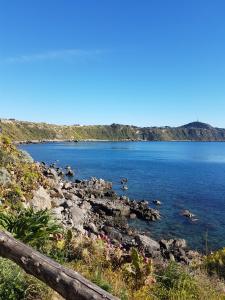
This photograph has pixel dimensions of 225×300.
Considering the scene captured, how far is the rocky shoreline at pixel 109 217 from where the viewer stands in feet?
78.3

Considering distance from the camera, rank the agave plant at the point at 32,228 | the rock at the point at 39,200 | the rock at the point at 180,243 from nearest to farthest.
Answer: the agave plant at the point at 32,228 → the rock at the point at 39,200 → the rock at the point at 180,243

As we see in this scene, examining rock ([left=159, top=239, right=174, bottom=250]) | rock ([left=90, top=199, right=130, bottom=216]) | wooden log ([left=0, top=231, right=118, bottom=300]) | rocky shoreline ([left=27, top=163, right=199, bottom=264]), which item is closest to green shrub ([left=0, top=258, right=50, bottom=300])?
wooden log ([left=0, top=231, right=118, bottom=300])

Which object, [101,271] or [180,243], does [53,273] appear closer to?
[101,271]

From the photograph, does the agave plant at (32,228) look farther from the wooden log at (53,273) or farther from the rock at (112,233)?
→ the rock at (112,233)

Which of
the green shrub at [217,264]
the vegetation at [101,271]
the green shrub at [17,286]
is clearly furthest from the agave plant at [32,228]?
the green shrub at [217,264]

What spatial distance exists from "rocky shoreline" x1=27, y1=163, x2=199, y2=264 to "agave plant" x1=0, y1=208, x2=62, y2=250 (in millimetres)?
7074

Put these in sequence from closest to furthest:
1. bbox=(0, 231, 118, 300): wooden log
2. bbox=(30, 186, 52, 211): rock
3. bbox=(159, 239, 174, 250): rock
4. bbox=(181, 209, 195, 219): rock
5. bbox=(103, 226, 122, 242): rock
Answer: bbox=(0, 231, 118, 300): wooden log < bbox=(30, 186, 52, 211): rock < bbox=(159, 239, 174, 250): rock < bbox=(103, 226, 122, 242): rock < bbox=(181, 209, 195, 219): rock

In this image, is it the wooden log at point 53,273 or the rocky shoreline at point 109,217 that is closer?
→ the wooden log at point 53,273

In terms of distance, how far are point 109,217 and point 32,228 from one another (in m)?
28.2

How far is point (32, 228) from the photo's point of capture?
35.9 feet

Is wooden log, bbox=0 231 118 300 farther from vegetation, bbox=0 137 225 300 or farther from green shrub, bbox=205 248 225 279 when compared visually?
green shrub, bbox=205 248 225 279

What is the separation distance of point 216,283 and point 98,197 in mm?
40832

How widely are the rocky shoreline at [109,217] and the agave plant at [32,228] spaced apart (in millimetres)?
7074

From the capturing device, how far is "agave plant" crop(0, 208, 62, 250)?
10.5m
